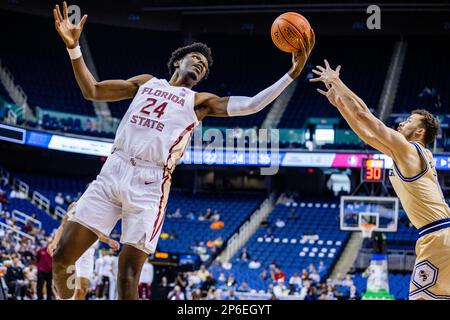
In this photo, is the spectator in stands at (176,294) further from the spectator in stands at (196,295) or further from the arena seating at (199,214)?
the arena seating at (199,214)

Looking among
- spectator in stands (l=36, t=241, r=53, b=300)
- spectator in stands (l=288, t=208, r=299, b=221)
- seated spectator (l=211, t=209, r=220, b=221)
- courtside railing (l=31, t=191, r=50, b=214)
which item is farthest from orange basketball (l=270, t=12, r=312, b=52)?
courtside railing (l=31, t=191, r=50, b=214)

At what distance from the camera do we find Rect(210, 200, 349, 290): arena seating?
20891mm

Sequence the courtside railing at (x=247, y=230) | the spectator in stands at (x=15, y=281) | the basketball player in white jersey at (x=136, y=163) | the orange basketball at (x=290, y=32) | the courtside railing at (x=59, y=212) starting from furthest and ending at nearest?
the courtside railing at (x=59, y=212)
the courtside railing at (x=247, y=230)
the spectator in stands at (x=15, y=281)
the orange basketball at (x=290, y=32)
the basketball player in white jersey at (x=136, y=163)

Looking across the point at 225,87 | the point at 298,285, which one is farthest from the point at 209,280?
the point at 225,87

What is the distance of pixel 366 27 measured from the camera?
94.0 ft

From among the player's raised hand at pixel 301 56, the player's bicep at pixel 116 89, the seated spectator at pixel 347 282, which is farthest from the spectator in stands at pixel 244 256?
the player's bicep at pixel 116 89

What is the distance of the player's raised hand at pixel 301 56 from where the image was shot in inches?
203

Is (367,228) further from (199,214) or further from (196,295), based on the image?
(199,214)

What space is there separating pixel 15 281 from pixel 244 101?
1056 centimetres

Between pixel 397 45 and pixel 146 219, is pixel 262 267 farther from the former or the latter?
pixel 146 219

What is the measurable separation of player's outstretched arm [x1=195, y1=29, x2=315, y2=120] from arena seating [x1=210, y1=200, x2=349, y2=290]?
14.7 m

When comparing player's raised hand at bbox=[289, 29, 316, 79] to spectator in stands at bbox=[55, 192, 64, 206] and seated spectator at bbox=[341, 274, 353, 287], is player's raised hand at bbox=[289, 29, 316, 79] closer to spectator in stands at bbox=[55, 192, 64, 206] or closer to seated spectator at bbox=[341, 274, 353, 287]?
seated spectator at bbox=[341, 274, 353, 287]

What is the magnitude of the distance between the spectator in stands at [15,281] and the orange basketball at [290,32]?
963cm

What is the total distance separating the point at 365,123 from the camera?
16.4 feet
